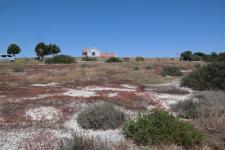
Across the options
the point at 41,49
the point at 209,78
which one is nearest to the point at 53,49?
the point at 41,49

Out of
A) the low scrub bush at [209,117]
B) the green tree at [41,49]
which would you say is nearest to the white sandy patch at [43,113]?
the low scrub bush at [209,117]

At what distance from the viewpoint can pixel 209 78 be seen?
2669 cm

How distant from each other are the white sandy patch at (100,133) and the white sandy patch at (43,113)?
3.97 ft

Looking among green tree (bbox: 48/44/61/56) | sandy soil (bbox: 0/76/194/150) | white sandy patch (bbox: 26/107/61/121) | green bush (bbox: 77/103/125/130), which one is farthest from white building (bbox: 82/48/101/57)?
green bush (bbox: 77/103/125/130)

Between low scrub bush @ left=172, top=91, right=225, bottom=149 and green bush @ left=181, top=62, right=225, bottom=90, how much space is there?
9.55 metres

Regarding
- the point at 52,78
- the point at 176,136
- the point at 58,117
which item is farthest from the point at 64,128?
the point at 52,78

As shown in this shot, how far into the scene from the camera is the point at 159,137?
32.6 feet

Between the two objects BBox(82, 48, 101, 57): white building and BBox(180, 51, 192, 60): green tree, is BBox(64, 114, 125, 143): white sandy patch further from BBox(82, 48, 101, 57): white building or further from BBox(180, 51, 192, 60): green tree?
BBox(82, 48, 101, 57): white building

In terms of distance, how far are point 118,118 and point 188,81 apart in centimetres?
1681

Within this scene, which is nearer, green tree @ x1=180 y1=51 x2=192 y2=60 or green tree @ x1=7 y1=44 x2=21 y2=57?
green tree @ x1=7 y1=44 x2=21 y2=57

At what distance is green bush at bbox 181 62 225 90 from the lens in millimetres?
25672

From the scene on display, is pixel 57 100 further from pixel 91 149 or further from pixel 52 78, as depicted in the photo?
pixel 52 78

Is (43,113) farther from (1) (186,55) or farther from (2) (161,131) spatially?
(1) (186,55)

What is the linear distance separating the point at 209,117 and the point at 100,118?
417 cm
